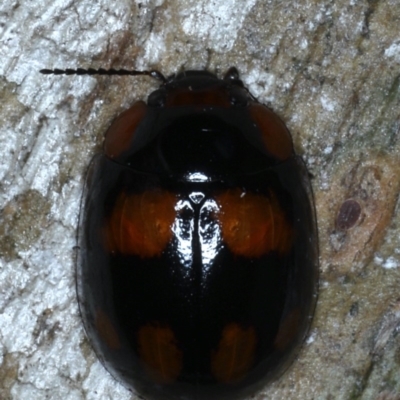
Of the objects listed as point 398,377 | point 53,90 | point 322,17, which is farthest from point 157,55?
point 398,377

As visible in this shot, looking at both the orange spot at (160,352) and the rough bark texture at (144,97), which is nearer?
the orange spot at (160,352)

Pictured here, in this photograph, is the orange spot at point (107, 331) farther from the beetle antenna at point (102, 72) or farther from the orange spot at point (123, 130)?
the beetle antenna at point (102, 72)

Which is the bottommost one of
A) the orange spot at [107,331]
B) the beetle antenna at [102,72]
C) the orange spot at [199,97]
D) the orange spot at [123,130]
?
the orange spot at [107,331]

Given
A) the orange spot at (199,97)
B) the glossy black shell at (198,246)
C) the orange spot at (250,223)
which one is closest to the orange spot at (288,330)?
the glossy black shell at (198,246)

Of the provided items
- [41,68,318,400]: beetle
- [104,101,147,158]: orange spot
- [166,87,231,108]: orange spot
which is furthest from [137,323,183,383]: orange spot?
[166,87,231,108]: orange spot

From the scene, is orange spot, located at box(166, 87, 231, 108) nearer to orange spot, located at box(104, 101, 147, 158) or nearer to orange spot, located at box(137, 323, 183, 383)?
orange spot, located at box(104, 101, 147, 158)

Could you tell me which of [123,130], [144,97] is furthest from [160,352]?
[144,97]
